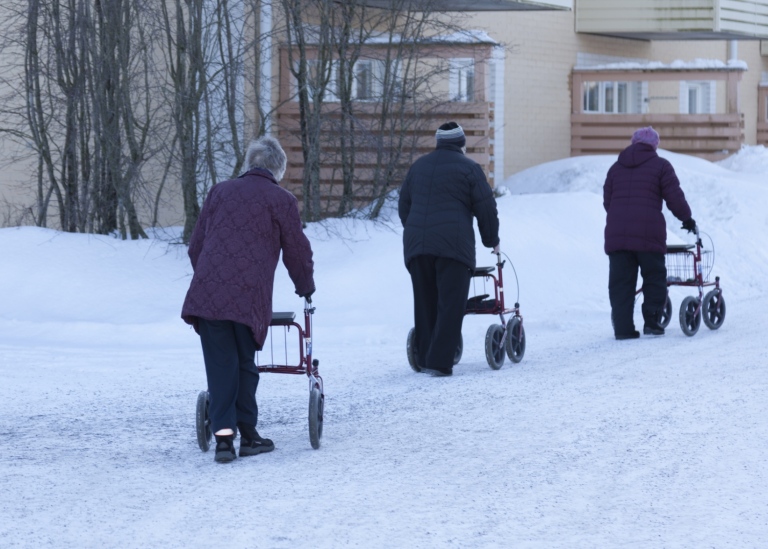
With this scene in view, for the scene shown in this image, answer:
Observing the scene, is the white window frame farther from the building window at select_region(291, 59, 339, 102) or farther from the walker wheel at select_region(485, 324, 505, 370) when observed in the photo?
the walker wheel at select_region(485, 324, 505, 370)

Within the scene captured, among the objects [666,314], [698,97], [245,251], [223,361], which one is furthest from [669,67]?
[223,361]

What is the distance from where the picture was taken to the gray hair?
293 inches

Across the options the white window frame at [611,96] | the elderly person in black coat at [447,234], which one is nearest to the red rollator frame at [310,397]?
the elderly person in black coat at [447,234]

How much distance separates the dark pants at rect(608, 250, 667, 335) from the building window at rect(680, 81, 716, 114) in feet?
66.4

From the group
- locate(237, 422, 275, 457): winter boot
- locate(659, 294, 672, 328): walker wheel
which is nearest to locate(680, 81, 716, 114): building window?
locate(659, 294, 672, 328): walker wheel

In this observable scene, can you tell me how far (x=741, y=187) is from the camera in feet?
72.5

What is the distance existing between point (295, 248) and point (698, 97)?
26.6 meters

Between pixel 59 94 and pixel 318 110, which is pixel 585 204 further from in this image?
pixel 59 94

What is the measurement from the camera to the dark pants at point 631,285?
12359 mm

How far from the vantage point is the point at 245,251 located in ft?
23.6

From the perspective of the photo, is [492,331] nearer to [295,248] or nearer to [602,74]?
[295,248]

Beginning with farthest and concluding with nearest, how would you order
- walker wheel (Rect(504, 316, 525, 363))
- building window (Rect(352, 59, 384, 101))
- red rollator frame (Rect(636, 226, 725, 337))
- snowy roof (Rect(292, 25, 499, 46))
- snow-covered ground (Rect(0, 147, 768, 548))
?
1. building window (Rect(352, 59, 384, 101))
2. snowy roof (Rect(292, 25, 499, 46))
3. red rollator frame (Rect(636, 226, 725, 337))
4. walker wheel (Rect(504, 316, 525, 363))
5. snow-covered ground (Rect(0, 147, 768, 548))

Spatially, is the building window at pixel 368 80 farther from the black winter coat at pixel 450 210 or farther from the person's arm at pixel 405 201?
the black winter coat at pixel 450 210

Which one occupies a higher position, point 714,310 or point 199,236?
point 199,236
